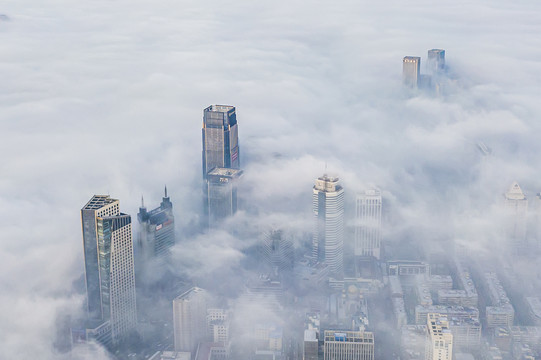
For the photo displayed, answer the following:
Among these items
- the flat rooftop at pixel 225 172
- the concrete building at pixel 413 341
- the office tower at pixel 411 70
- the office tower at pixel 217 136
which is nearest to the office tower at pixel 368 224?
the flat rooftop at pixel 225 172

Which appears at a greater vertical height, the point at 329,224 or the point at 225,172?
the point at 225,172

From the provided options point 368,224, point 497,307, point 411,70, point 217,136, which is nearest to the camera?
point 497,307

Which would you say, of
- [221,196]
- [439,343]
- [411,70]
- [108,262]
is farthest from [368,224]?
[108,262]

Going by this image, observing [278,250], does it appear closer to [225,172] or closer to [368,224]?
[368,224]

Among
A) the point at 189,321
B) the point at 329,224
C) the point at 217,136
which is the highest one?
the point at 217,136

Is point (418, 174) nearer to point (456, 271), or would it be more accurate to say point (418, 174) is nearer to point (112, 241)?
point (456, 271)

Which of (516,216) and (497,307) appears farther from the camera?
(516,216)
